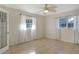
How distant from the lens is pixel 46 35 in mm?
7121

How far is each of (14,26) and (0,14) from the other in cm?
149

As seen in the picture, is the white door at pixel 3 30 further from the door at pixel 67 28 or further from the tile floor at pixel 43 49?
the door at pixel 67 28

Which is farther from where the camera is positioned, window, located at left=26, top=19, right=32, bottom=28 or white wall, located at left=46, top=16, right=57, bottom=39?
white wall, located at left=46, top=16, right=57, bottom=39

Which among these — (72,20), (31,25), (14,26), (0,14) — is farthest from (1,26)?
(72,20)

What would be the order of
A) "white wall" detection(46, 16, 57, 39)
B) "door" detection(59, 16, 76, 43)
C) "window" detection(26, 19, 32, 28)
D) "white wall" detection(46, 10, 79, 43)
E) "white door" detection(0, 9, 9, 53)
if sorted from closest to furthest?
"white door" detection(0, 9, 9, 53) < "door" detection(59, 16, 76, 43) < "white wall" detection(46, 10, 79, 43) < "window" detection(26, 19, 32, 28) < "white wall" detection(46, 16, 57, 39)

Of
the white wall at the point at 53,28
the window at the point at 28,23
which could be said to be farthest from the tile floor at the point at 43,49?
the window at the point at 28,23

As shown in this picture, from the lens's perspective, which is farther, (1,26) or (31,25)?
(31,25)

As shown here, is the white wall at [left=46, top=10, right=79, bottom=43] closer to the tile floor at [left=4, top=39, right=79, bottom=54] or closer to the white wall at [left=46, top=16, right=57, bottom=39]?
the white wall at [left=46, top=16, right=57, bottom=39]

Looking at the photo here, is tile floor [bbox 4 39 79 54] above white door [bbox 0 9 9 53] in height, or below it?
below

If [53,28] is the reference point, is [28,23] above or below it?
above

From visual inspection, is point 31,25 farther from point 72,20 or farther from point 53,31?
point 72,20

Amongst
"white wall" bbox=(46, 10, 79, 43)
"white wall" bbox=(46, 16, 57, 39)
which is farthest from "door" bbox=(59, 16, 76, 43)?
"white wall" bbox=(46, 16, 57, 39)

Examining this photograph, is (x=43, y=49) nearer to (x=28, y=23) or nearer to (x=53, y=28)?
(x=28, y=23)

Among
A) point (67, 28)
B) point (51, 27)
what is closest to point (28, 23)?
point (51, 27)
